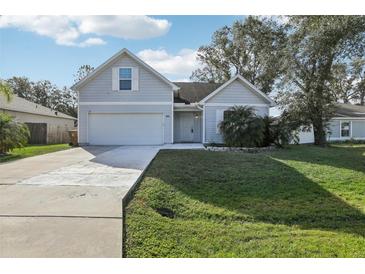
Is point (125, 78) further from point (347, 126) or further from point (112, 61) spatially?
point (347, 126)

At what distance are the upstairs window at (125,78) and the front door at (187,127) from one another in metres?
3.86

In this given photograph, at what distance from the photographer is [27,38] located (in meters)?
9.38

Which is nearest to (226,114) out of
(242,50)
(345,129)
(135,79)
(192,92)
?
(192,92)

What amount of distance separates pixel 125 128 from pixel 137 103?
1.64 m

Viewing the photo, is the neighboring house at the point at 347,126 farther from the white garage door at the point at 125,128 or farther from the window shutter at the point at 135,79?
the window shutter at the point at 135,79

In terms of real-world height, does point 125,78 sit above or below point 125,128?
above

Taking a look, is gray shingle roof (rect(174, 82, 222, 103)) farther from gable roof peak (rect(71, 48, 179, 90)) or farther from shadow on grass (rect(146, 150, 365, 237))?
shadow on grass (rect(146, 150, 365, 237))

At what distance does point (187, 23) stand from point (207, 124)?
9644 millimetres

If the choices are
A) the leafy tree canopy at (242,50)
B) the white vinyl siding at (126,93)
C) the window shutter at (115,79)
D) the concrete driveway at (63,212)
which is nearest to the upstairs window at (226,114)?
the white vinyl siding at (126,93)

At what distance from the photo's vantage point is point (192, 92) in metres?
20.1

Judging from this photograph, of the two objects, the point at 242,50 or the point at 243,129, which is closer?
the point at 243,129

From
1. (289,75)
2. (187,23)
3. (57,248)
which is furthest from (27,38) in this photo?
(289,75)

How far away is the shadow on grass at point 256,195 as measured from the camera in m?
5.22

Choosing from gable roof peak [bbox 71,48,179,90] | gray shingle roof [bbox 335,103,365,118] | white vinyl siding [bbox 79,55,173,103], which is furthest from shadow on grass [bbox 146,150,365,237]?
gray shingle roof [bbox 335,103,365,118]
